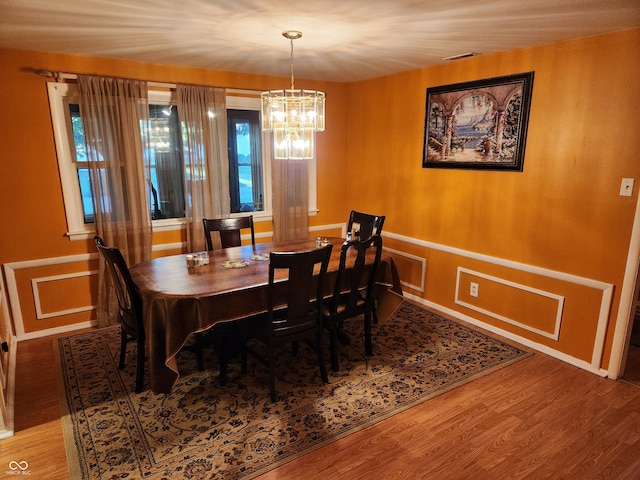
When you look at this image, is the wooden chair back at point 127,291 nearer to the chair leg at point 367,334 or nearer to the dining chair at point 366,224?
the chair leg at point 367,334

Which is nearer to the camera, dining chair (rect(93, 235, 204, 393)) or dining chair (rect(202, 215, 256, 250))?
dining chair (rect(93, 235, 204, 393))

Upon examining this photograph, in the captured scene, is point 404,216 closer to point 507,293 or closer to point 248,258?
point 507,293

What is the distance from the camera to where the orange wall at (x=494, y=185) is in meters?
2.70

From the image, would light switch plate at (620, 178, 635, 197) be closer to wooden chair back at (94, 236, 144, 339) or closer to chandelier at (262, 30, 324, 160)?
chandelier at (262, 30, 324, 160)

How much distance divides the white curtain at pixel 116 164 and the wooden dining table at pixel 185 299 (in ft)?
2.89

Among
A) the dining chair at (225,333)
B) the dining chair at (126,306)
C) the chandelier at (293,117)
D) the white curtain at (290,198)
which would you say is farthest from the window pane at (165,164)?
the chandelier at (293,117)

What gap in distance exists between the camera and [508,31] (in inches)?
102

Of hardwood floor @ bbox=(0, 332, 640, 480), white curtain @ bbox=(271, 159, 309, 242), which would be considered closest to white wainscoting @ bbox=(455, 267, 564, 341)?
hardwood floor @ bbox=(0, 332, 640, 480)

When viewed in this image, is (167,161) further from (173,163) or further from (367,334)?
(367,334)

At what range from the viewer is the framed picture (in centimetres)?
315

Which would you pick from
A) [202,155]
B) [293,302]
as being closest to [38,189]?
[202,155]

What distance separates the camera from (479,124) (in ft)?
11.2

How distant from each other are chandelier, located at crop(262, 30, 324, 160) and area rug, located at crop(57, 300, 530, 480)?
1.60 meters

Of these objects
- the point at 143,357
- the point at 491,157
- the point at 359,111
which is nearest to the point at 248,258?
the point at 143,357
